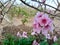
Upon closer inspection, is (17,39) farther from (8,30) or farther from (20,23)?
(20,23)

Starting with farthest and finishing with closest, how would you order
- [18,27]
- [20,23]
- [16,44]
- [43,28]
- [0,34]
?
[20,23] → [18,27] → [0,34] → [16,44] → [43,28]

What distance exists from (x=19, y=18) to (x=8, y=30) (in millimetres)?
773

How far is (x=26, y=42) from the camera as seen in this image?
9.96 feet

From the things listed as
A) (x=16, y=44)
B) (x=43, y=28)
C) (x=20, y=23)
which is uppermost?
(x=43, y=28)

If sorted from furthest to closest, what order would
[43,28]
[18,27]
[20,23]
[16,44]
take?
1. [20,23]
2. [18,27]
3. [16,44]
4. [43,28]

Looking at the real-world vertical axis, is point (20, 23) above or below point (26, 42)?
below

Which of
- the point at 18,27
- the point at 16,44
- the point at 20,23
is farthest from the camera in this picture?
the point at 20,23

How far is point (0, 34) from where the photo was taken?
4719 millimetres

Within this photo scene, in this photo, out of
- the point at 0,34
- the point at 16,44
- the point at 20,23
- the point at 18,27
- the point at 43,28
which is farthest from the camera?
the point at 20,23

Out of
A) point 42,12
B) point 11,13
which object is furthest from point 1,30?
point 42,12

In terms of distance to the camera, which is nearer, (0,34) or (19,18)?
(0,34)

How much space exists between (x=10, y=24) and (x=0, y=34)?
0.55 meters

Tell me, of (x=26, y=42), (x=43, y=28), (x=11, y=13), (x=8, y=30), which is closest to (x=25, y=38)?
(x=26, y=42)

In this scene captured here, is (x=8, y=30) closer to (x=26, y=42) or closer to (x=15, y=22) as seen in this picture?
(x=15, y=22)
